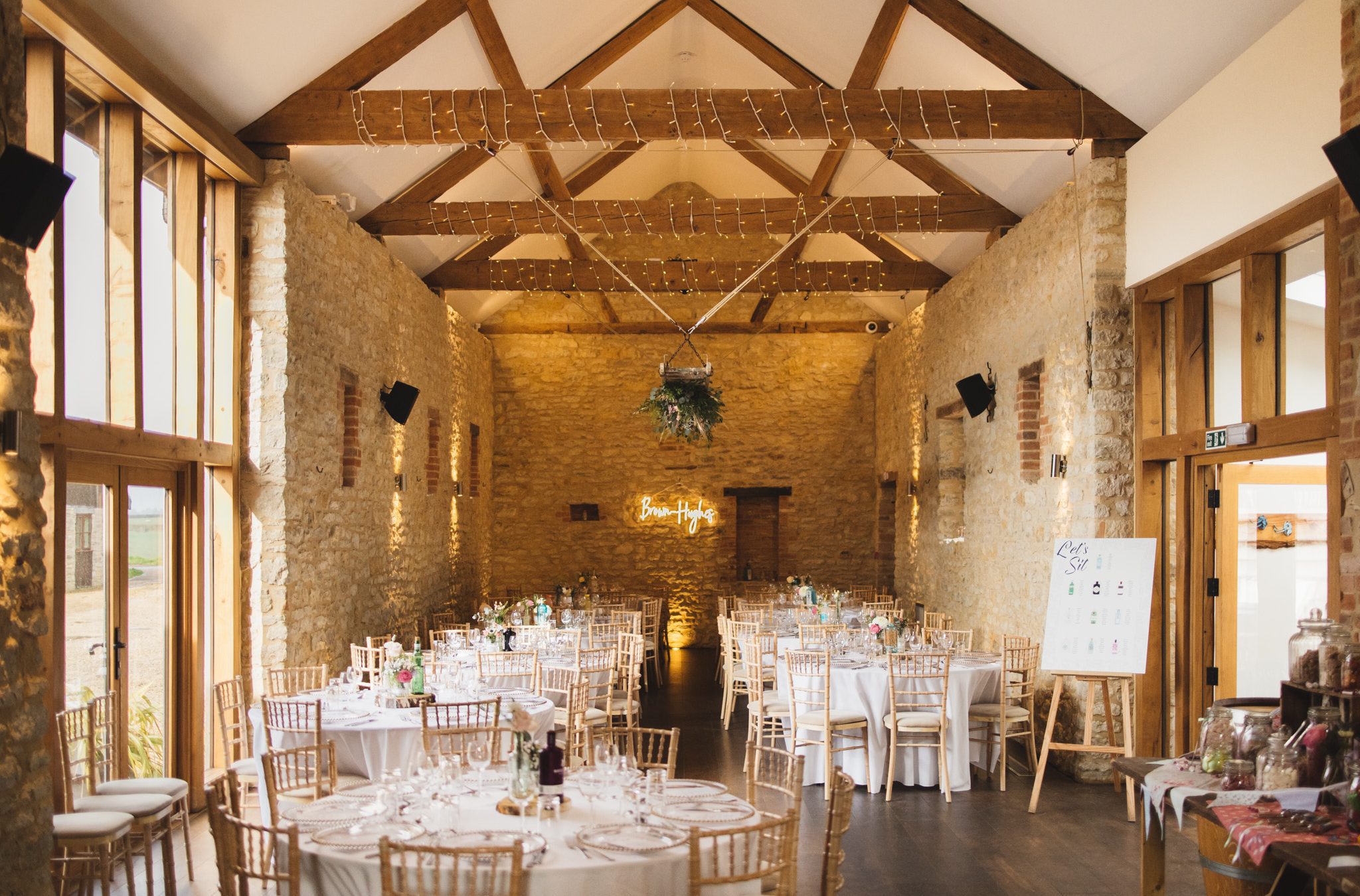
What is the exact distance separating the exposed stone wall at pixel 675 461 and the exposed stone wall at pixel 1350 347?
10.3 m

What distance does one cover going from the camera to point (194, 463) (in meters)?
6.41

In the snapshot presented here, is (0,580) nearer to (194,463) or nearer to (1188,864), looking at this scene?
(194,463)

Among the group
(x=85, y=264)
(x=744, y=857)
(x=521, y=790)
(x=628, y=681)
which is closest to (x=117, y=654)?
(x=85, y=264)

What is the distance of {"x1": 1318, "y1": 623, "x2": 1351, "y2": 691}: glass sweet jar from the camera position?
3709mm

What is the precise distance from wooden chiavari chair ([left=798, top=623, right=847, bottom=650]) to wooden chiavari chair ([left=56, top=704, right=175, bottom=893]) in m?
4.56

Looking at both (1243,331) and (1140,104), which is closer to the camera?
(1243,331)

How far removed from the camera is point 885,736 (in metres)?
6.85

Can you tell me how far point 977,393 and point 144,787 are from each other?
285 inches

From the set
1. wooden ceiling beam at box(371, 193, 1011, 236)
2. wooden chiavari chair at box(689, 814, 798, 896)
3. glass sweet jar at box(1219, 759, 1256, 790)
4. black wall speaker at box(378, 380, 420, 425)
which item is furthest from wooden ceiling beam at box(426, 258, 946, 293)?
wooden chiavari chair at box(689, 814, 798, 896)

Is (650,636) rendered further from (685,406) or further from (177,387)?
(177,387)

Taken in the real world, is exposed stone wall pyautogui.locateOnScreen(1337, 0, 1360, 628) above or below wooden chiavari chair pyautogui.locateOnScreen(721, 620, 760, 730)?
above

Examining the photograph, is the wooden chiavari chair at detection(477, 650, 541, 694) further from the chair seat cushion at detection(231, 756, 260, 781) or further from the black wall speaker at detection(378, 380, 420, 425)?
the black wall speaker at detection(378, 380, 420, 425)

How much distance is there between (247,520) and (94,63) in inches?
118

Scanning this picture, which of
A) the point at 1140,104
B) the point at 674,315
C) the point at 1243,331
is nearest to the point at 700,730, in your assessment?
the point at 1243,331
